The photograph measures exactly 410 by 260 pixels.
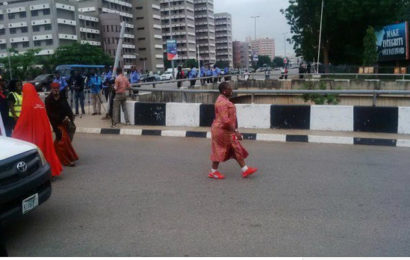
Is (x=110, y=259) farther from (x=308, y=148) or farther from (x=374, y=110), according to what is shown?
(x=374, y=110)

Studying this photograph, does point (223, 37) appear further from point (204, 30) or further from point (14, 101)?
point (14, 101)

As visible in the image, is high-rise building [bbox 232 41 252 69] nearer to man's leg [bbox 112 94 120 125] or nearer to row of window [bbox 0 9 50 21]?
row of window [bbox 0 9 50 21]

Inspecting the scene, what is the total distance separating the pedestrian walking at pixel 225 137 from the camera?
20.4 feet

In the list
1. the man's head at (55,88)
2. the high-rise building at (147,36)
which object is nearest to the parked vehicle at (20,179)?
the man's head at (55,88)

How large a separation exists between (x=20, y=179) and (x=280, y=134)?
6699 mm

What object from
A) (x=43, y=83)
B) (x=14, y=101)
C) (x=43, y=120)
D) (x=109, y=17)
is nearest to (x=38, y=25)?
(x=109, y=17)

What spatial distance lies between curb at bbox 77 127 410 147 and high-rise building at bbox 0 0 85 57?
7414cm

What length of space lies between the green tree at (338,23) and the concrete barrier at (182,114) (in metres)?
34.9

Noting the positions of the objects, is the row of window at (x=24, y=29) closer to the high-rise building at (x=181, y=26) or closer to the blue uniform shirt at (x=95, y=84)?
the high-rise building at (x=181, y=26)

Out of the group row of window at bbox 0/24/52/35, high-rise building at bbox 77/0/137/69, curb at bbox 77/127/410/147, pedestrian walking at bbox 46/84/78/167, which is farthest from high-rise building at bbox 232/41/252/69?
pedestrian walking at bbox 46/84/78/167

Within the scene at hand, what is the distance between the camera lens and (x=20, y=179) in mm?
4004

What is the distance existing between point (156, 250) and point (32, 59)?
225 ft

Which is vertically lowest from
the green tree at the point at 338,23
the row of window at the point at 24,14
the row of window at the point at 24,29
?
the green tree at the point at 338,23

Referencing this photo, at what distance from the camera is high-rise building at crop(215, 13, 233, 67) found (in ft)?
525
